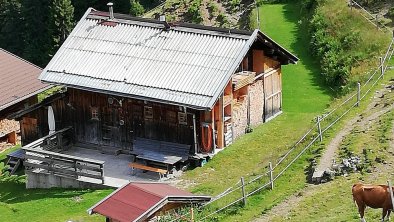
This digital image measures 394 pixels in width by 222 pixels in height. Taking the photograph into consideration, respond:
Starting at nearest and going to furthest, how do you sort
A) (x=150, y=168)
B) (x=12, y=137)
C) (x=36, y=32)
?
(x=150, y=168) → (x=12, y=137) → (x=36, y=32)

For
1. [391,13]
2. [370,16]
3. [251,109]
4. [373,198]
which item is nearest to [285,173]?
[251,109]

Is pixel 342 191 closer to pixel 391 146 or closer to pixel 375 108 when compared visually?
pixel 391 146

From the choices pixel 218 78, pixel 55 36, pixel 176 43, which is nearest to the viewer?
pixel 218 78

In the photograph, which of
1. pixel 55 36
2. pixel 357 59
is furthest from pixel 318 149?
pixel 55 36

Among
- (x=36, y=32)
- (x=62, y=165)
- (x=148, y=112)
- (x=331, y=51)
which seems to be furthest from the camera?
(x=36, y=32)

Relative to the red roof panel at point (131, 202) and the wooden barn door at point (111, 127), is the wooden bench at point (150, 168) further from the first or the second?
the red roof panel at point (131, 202)

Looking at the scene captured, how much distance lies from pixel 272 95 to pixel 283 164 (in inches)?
318

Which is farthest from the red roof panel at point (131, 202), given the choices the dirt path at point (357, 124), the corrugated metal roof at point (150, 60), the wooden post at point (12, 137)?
the wooden post at point (12, 137)

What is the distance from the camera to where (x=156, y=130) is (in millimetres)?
33531

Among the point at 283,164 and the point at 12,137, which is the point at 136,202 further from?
the point at 12,137

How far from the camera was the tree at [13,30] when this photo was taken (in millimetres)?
84812

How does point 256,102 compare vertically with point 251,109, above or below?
above

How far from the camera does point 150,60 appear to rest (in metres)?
34.1

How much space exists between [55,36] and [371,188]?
2451 inches
